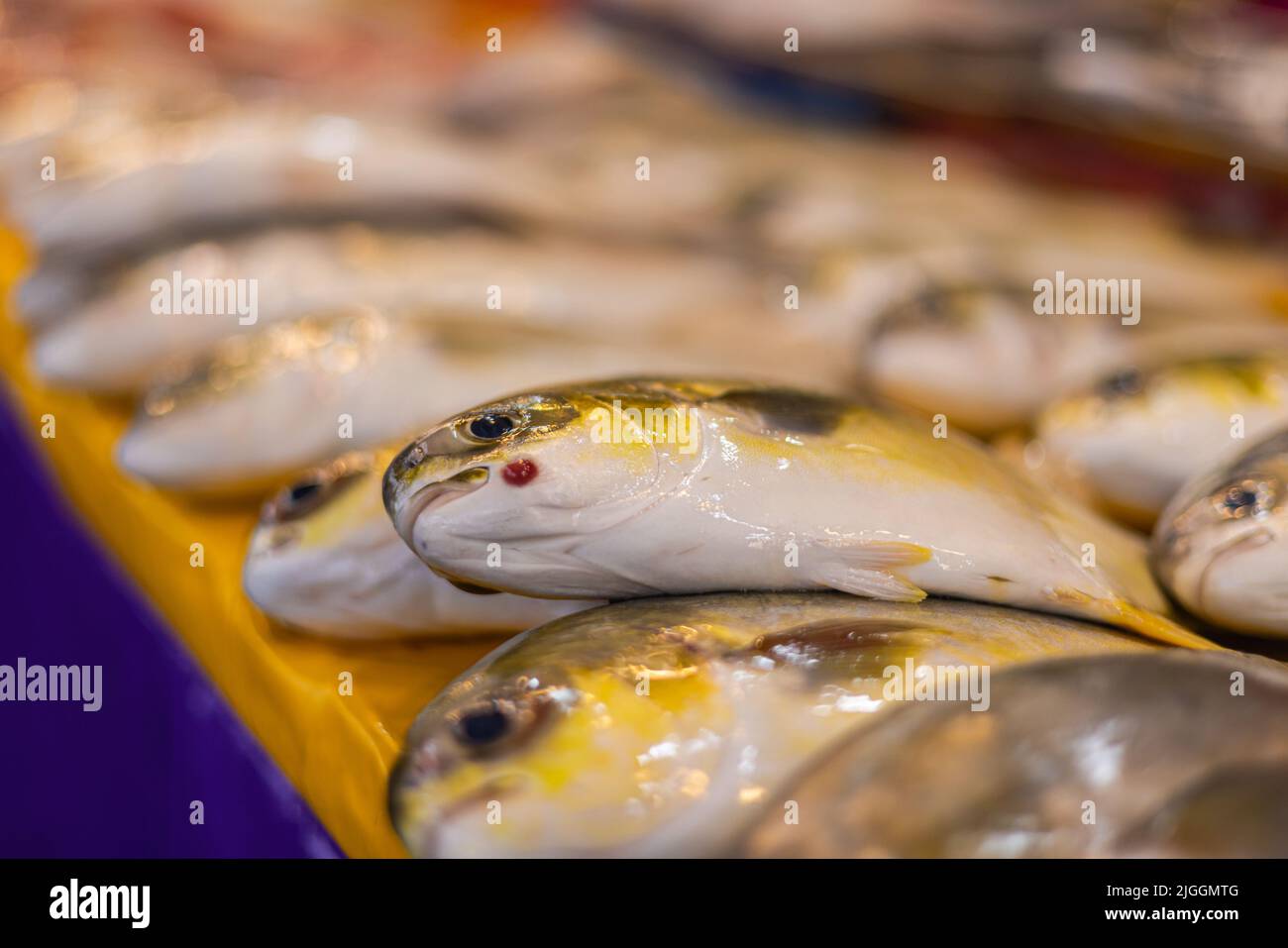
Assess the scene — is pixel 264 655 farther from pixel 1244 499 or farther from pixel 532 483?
pixel 1244 499

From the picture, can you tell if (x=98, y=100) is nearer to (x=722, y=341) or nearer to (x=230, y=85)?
(x=230, y=85)

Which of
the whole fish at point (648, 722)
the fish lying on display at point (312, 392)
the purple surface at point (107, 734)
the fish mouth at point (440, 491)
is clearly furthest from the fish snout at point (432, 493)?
the fish lying on display at point (312, 392)

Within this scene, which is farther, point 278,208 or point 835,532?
Result: point 278,208

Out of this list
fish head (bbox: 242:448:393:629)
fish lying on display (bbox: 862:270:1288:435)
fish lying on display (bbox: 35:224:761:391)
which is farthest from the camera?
fish lying on display (bbox: 35:224:761:391)

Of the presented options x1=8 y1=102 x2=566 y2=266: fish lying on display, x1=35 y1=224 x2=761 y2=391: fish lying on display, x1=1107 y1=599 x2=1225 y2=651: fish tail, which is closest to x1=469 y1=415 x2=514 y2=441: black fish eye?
x1=1107 y1=599 x2=1225 y2=651: fish tail

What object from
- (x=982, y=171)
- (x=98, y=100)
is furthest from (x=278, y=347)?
(x=982, y=171)

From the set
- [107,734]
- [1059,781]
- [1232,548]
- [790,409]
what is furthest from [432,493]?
[107,734]

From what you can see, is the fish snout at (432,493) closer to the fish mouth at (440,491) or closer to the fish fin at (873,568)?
the fish mouth at (440,491)

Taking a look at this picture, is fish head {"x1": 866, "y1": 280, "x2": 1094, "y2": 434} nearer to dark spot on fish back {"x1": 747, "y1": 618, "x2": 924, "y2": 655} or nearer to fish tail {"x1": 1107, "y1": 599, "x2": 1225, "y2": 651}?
fish tail {"x1": 1107, "y1": 599, "x2": 1225, "y2": 651}
